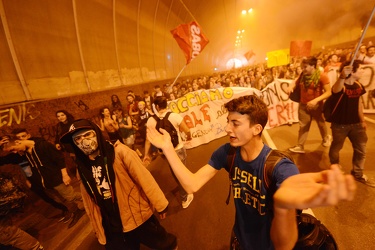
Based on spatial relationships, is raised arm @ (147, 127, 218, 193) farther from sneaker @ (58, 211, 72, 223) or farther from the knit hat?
sneaker @ (58, 211, 72, 223)

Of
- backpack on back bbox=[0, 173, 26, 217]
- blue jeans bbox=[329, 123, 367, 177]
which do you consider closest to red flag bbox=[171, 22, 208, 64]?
blue jeans bbox=[329, 123, 367, 177]

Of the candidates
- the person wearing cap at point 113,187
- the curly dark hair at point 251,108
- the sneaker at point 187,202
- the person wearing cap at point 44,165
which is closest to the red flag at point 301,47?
the sneaker at point 187,202

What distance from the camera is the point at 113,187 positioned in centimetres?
221

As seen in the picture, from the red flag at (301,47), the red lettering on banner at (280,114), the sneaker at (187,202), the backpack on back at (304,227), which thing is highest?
the red flag at (301,47)

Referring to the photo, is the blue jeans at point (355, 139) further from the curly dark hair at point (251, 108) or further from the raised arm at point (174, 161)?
the raised arm at point (174, 161)

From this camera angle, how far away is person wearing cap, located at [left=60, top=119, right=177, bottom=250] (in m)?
2.14

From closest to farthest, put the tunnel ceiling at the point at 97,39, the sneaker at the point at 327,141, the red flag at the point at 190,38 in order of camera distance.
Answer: the sneaker at the point at 327,141, the tunnel ceiling at the point at 97,39, the red flag at the point at 190,38

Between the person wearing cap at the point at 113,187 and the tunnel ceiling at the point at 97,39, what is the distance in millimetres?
4964

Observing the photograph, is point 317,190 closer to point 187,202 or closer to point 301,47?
point 187,202

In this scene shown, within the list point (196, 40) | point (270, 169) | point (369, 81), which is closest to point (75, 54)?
point (196, 40)

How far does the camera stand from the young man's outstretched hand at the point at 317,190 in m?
0.83

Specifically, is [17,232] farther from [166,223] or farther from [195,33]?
[195,33]

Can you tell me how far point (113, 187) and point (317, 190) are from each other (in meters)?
1.95

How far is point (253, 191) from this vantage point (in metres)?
1.56
